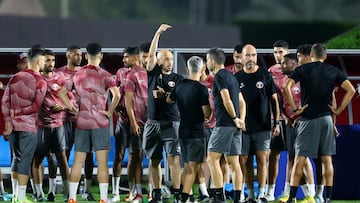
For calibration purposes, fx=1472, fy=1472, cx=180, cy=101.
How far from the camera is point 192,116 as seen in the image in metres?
18.3

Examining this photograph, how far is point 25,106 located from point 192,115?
210 centimetres

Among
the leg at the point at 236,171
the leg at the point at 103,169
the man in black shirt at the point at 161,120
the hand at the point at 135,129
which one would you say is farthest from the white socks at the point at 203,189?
the leg at the point at 103,169

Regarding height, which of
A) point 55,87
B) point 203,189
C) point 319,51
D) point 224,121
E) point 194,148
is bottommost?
point 203,189

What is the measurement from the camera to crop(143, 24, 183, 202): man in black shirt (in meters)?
18.7

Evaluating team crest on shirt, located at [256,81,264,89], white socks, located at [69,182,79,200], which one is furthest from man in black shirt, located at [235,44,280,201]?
white socks, located at [69,182,79,200]

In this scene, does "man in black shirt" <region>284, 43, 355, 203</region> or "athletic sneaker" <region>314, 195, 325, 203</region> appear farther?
"athletic sneaker" <region>314, 195, 325, 203</region>

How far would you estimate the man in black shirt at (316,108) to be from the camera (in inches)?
726

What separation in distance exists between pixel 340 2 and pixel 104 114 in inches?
2914

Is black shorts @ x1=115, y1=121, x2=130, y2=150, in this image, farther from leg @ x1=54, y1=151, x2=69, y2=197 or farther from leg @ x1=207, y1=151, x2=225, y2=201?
leg @ x1=207, y1=151, x2=225, y2=201

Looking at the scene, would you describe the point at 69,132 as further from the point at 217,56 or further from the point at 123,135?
the point at 217,56

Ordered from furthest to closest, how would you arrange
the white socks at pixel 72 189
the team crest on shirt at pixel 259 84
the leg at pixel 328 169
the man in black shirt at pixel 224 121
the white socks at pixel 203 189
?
the white socks at pixel 203 189
the team crest on shirt at pixel 259 84
the white socks at pixel 72 189
the leg at pixel 328 169
the man in black shirt at pixel 224 121

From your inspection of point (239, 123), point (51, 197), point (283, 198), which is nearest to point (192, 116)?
point (239, 123)

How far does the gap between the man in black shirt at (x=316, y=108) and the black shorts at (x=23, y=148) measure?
3.26 meters

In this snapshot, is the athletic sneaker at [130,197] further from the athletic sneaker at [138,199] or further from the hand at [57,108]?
the hand at [57,108]
